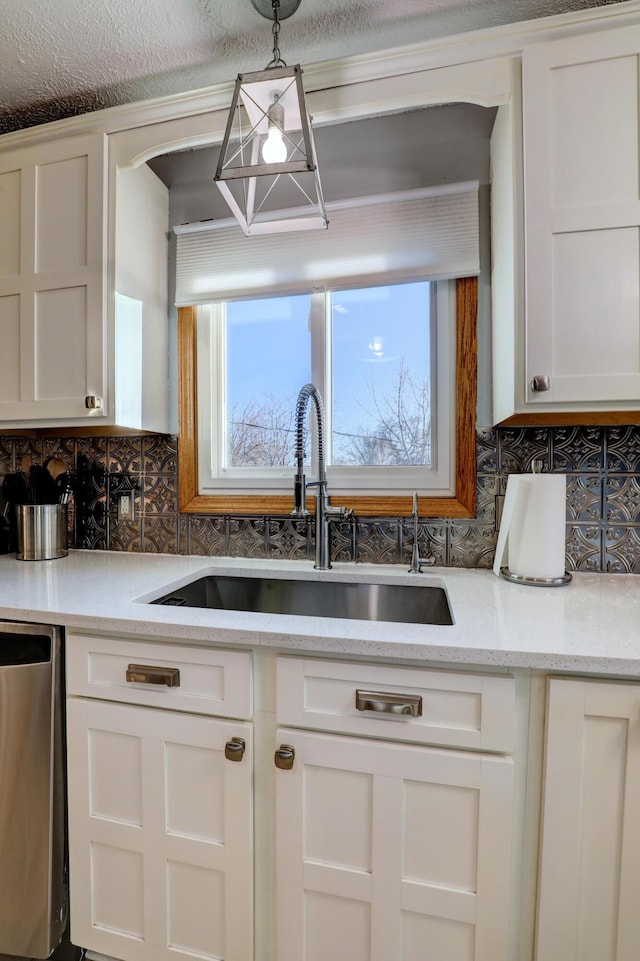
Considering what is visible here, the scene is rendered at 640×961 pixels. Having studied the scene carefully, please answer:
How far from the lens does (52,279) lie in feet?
5.10

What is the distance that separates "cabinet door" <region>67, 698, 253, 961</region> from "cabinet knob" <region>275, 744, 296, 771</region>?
0.07 meters

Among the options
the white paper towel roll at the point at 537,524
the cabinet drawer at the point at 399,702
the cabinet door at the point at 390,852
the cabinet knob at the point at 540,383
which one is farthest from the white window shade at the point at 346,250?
the cabinet door at the point at 390,852

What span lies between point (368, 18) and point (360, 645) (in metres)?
1.63

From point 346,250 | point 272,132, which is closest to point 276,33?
point 272,132

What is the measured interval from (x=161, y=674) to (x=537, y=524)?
1.01m

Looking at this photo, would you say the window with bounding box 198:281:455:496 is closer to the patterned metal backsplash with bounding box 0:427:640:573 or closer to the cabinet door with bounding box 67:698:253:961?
the patterned metal backsplash with bounding box 0:427:640:573

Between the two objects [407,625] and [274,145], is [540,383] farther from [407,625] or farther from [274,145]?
[274,145]

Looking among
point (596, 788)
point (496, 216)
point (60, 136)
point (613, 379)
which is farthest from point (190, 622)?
point (60, 136)

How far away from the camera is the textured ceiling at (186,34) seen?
129 centimetres

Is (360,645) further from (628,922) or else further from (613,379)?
(613,379)

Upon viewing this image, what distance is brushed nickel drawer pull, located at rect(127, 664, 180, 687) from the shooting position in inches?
41.3

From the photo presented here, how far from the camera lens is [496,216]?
4.76 feet

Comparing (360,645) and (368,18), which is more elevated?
(368,18)

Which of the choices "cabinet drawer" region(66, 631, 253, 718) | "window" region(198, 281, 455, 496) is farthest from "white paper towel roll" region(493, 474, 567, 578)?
"cabinet drawer" region(66, 631, 253, 718)
